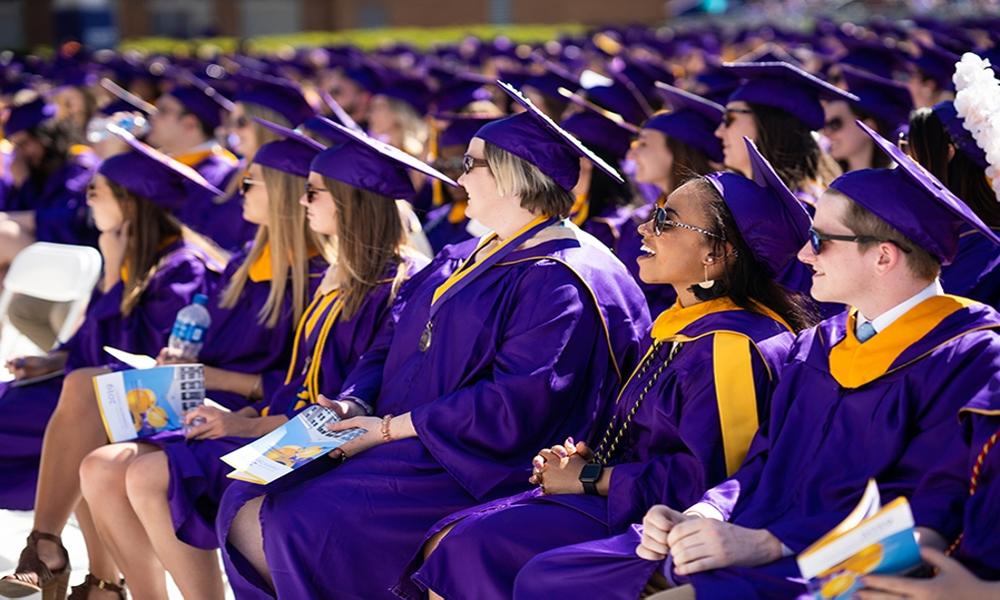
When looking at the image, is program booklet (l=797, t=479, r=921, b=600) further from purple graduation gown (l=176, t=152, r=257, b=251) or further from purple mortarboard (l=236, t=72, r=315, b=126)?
purple mortarboard (l=236, t=72, r=315, b=126)

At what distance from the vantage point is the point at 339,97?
11922mm

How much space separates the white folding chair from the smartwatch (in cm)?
294

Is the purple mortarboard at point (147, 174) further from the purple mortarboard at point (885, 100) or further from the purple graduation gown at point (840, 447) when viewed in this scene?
the purple mortarboard at point (885, 100)

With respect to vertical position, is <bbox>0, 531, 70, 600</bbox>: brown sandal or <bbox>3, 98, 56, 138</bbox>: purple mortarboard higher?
<bbox>3, 98, 56, 138</bbox>: purple mortarboard

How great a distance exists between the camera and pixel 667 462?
3.17 meters

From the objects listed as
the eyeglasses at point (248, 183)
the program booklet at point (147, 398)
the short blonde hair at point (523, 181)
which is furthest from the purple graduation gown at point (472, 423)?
the eyeglasses at point (248, 183)

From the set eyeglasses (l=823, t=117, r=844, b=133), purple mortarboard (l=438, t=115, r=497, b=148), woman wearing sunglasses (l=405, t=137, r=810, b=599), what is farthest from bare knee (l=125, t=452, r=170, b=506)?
eyeglasses (l=823, t=117, r=844, b=133)

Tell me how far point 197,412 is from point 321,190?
85cm

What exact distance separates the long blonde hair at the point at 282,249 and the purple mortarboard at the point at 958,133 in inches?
86.4

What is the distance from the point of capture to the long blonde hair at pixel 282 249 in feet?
14.9

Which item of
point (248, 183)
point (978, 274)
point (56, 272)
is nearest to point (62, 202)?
point (56, 272)

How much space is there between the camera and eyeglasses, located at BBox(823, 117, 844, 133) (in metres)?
5.73

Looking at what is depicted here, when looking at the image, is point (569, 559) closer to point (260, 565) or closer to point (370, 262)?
point (260, 565)

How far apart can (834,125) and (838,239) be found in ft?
10.2
